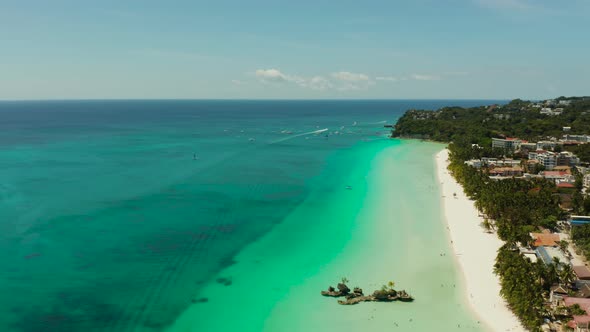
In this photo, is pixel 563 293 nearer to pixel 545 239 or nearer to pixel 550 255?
pixel 550 255

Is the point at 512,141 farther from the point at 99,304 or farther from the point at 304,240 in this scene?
the point at 99,304

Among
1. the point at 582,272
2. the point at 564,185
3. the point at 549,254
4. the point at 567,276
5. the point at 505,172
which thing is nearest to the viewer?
the point at 567,276

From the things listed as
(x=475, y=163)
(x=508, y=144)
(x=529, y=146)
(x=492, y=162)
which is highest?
(x=529, y=146)

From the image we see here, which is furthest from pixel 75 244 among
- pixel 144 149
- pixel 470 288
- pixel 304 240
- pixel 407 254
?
pixel 144 149

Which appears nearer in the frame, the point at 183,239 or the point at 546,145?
the point at 183,239

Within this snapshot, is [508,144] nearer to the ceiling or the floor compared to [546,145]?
nearer to the floor

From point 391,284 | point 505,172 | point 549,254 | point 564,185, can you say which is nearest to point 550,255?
point 549,254

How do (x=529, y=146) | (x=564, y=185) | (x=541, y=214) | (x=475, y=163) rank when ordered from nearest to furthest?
(x=541, y=214), (x=564, y=185), (x=475, y=163), (x=529, y=146)

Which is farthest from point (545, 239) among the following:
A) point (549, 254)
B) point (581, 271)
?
point (581, 271)
